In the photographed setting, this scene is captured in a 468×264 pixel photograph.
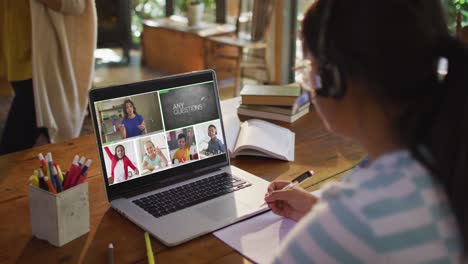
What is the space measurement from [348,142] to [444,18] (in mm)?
1012

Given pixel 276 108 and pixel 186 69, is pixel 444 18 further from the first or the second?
pixel 186 69

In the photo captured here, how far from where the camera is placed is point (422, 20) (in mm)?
698

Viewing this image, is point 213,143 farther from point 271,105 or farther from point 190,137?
point 271,105

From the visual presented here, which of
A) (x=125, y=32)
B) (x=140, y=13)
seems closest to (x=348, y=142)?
(x=125, y=32)

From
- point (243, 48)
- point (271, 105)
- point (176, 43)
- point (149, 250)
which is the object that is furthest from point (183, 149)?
point (176, 43)

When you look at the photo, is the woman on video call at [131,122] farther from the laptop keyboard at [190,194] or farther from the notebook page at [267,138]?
the notebook page at [267,138]

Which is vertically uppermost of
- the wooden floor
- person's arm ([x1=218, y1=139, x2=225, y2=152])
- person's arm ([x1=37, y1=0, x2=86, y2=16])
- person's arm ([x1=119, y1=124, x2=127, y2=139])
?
person's arm ([x1=37, y1=0, x2=86, y2=16])

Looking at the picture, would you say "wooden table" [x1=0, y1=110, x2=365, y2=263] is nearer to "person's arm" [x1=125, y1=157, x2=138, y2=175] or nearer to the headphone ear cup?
"person's arm" [x1=125, y1=157, x2=138, y2=175]

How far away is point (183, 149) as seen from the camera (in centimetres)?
139

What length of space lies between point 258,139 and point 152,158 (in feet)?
1.26

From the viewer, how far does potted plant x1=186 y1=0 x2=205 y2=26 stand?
5344 mm

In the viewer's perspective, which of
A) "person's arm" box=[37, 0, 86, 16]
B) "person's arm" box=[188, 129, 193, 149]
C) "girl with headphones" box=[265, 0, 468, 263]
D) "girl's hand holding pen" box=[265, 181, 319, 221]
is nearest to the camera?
"girl with headphones" box=[265, 0, 468, 263]

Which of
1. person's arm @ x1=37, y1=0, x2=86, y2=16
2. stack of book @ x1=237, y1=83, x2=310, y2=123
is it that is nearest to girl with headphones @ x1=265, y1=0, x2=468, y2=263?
stack of book @ x1=237, y1=83, x2=310, y2=123

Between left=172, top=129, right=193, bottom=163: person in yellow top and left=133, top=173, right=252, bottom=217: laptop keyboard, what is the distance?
71mm
